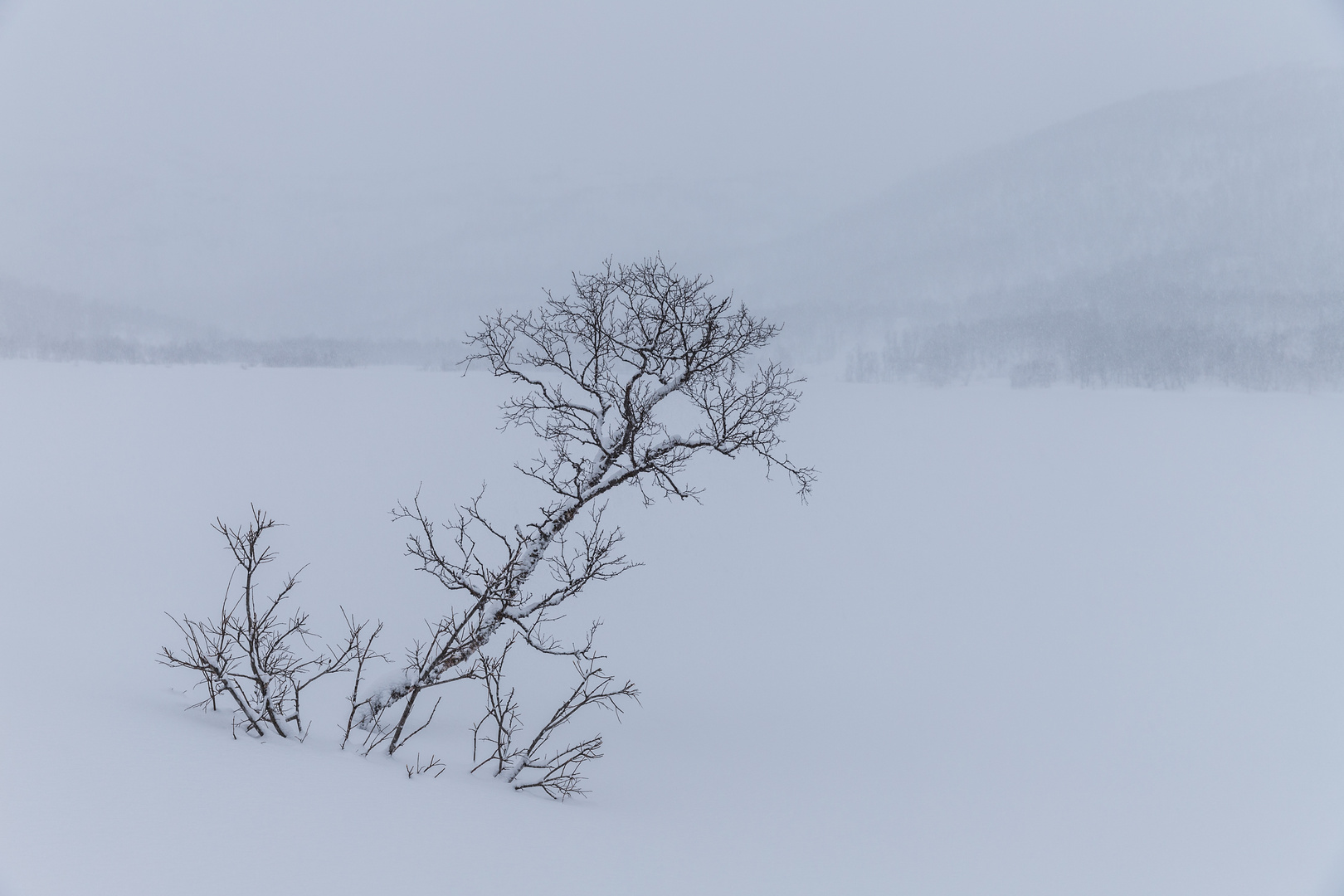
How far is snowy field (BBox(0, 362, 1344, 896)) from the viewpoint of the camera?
4.13 meters

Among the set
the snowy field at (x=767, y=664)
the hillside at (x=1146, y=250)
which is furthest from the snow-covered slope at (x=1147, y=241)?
the snowy field at (x=767, y=664)

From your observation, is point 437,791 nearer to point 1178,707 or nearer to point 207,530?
point 1178,707

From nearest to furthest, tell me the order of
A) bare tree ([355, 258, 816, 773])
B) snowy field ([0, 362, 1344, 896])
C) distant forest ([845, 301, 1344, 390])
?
snowy field ([0, 362, 1344, 896]) < bare tree ([355, 258, 816, 773]) < distant forest ([845, 301, 1344, 390])

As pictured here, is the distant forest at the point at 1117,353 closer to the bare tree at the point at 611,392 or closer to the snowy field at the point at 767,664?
the snowy field at the point at 767,664

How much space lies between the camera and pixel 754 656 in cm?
1596

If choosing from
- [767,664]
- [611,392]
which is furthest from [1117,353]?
[611,392]

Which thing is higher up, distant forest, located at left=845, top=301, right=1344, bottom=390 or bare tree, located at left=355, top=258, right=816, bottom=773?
distant forest, located at left=845, top=301, right=1344, bottom=390

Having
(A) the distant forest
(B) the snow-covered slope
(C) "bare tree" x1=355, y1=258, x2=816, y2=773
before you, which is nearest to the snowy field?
(C) "bare tree" x1=355, y1=258, x2=816, y2=773

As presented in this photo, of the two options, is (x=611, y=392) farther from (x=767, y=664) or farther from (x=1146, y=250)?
(x=1146, y=250)

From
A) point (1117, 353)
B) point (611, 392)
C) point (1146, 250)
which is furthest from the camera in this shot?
point (1146, 250)

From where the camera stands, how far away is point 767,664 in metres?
15.5

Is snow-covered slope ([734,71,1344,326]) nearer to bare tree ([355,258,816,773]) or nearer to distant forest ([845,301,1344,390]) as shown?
distant forest ([845,301,1344,390])

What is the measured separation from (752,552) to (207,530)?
1821cm

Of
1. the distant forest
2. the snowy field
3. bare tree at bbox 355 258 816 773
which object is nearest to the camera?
the snowy field
